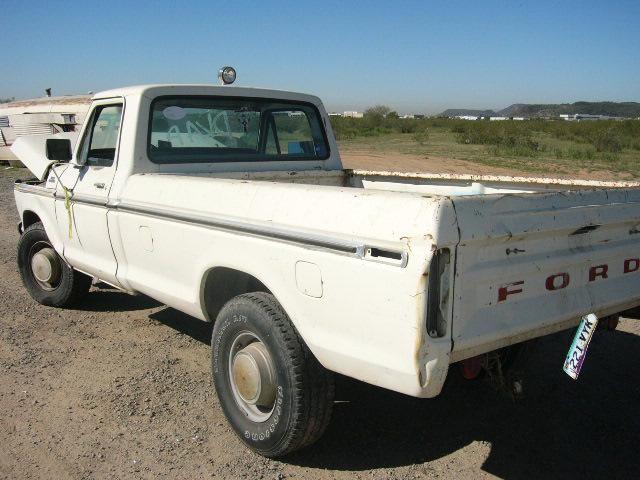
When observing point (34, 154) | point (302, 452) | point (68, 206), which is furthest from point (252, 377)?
point (34, 154)

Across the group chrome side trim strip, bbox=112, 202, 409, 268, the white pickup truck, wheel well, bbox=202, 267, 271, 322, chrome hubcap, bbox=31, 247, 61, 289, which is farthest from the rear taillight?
chrome hubcap, bbox=31, 247, 61, 289

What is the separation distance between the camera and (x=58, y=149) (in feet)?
14.5

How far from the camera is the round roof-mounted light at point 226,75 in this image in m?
4.68

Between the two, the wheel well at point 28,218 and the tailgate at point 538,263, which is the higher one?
the tailgate at point 538,263

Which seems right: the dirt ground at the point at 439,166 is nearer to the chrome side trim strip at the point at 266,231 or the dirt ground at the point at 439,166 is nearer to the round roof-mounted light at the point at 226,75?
the round roof-mounted light at the point at 226,75

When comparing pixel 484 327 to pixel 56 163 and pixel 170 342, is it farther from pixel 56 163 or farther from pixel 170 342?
pixel 56 163

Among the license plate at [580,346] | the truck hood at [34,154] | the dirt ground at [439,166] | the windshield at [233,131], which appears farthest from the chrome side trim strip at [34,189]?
the dirt ground at [439,166]

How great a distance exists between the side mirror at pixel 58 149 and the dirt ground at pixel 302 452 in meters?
1.36

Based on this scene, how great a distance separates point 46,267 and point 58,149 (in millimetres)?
1189

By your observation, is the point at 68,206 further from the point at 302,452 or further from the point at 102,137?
the point at 302,452

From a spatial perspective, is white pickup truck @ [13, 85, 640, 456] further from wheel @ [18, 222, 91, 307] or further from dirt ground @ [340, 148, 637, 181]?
dirt ground @ [340, 148, 637, 181]

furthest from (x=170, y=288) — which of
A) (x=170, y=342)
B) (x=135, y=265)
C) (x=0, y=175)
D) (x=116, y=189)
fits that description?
(x=0, y=175)

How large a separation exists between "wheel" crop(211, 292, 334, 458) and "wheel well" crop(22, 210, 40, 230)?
117 inches

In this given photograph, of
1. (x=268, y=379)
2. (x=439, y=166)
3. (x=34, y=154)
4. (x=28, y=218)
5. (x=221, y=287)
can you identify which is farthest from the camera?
(x=439, y=166)
